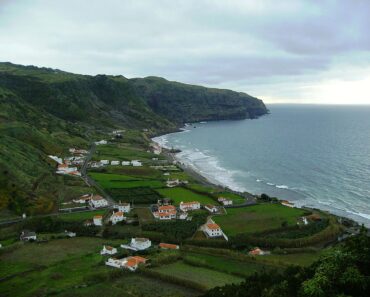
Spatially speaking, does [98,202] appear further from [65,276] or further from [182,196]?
[65,276]

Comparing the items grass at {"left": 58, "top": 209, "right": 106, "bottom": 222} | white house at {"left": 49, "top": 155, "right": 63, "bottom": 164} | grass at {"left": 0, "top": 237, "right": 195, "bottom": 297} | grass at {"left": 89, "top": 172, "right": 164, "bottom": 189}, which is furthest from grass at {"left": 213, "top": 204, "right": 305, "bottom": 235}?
white house at {"left": 49, "top": 155, "right": 63, "bottom": 164}

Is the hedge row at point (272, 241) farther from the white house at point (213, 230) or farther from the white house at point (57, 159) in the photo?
the white house at point (57, 159)

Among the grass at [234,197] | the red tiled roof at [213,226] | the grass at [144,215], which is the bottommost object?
the grass at [144,215]

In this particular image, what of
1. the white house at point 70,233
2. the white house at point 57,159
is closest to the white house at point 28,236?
the white house at point 70,233

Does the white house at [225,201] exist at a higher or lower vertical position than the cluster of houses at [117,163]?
lower

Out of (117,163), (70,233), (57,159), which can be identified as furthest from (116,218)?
(57,159)

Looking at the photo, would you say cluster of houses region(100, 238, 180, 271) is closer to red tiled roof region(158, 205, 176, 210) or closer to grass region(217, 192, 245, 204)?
red tiled roof region(158, 205, 176, 210)
